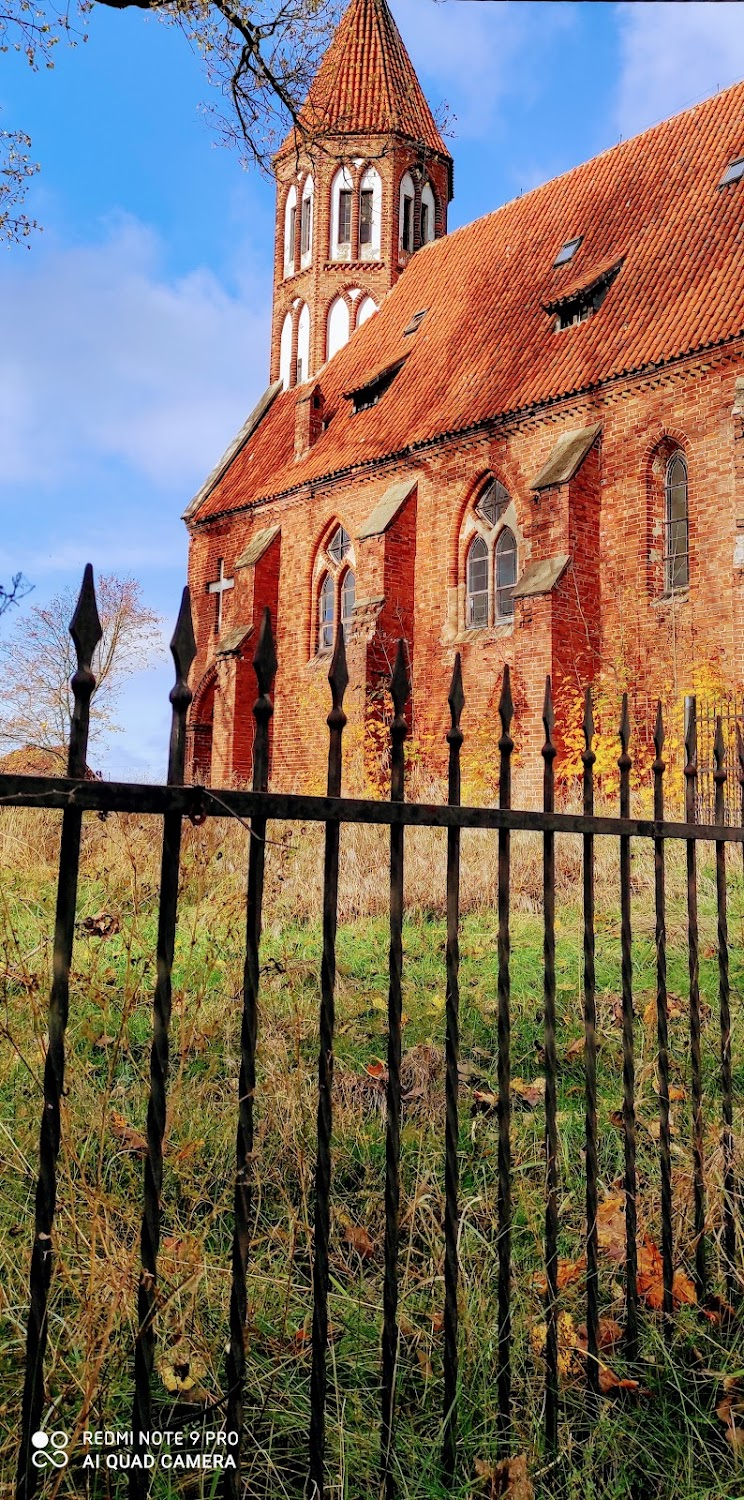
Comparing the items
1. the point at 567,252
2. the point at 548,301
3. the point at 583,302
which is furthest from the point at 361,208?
the point at 583,302

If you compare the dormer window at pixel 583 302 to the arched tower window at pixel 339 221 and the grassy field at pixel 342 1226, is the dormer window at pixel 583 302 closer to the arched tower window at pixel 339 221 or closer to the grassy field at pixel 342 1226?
the arched tower window at pixel 339 221

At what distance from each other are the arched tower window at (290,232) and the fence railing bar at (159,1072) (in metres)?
27.3

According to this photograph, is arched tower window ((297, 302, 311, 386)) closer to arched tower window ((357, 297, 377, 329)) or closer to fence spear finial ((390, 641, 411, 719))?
arched tower window ((357, 297, 377, 329))

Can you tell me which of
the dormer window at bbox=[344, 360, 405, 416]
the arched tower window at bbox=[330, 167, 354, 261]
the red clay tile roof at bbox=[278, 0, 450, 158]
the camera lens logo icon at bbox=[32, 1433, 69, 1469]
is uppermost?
the red clay tile roof at bbox=[278, 0, 450, 158]

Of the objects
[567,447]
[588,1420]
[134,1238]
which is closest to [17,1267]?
[134,1238]

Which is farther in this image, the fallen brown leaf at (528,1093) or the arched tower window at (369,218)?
the arched tower window at (369,218)

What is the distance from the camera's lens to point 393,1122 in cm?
237

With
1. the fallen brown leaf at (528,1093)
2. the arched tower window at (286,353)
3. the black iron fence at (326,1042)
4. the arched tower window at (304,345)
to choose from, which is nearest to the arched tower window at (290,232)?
the arched tower window at (286,353)

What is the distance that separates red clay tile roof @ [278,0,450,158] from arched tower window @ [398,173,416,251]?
3.47 feet

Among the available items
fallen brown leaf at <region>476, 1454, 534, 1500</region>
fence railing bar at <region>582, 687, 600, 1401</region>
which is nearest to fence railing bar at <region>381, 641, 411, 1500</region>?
fallen brown leaf at <region>476, 1454, 534, 1500</region>

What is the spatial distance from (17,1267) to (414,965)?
3.38m

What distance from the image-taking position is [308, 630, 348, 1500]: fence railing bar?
2174mm

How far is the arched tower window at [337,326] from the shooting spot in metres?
25.6

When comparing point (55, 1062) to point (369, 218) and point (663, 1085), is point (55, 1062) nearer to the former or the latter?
point (663, 1085)
